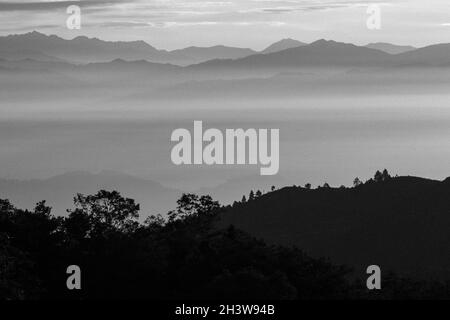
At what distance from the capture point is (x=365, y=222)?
363 ft

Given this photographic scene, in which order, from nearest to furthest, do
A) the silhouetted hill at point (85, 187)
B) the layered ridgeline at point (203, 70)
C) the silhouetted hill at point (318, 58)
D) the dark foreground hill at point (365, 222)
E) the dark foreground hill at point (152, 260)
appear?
the dark foreground hill at point (152, 260) < the silhouetted hill at point (85, 187) < the dark foreground hill at point (365, 222) < the layered ridgeline at point (203, 70) < the silhouetted hill at point (318, 58)

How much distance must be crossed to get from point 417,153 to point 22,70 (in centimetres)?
5091

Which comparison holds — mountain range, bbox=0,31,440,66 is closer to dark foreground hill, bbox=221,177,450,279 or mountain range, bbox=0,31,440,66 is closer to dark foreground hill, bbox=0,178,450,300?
dark foreground hill, bbox=221,177,450,279

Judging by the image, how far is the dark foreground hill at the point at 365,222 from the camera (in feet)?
326

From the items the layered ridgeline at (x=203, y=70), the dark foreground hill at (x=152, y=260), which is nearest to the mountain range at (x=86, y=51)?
the layered ridgeline at (x=203, y=70)

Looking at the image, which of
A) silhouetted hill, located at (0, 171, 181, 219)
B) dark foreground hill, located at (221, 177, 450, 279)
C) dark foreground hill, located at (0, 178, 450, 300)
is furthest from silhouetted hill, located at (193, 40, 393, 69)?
dark foreground hill, located at (0, 178, 450, 300)

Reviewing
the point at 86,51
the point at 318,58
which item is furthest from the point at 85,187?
the point at 318,58

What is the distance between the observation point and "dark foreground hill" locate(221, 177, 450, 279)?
3907 inches

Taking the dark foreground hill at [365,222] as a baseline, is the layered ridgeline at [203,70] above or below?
above

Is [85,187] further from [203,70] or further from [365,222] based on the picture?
[203,70]

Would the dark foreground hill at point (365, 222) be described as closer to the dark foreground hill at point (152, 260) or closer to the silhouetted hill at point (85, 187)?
the silhouetted hill at point (85, 187)

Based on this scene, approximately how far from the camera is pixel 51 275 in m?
32.5
